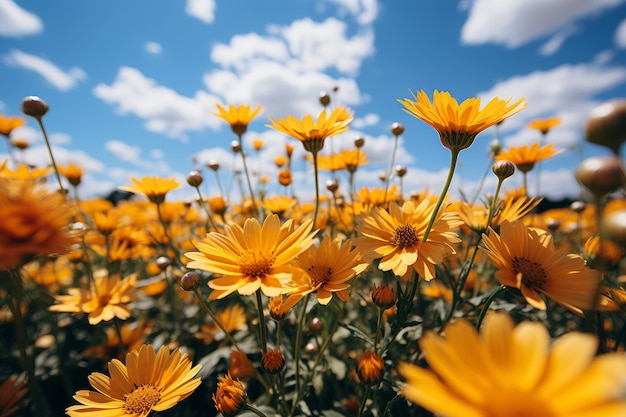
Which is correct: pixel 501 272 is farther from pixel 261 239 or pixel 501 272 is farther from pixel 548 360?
pixel 261 239

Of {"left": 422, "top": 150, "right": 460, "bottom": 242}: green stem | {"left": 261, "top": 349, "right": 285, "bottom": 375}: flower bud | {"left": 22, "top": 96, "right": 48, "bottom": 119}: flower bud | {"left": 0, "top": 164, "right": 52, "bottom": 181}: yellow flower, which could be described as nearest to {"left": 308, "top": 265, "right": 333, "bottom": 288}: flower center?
{"left": 261, "top": 349, "right": 285, "bottom": 375}: flower bud

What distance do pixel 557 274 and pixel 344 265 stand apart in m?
0.70

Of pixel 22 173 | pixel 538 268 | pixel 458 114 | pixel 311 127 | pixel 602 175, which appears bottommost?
pixel 538 268

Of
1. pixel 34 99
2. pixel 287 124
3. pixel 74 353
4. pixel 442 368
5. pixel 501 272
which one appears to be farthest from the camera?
pixel 74 353

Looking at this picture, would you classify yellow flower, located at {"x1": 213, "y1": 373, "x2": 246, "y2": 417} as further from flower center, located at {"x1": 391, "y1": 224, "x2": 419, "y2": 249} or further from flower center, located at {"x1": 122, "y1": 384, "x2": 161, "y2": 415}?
flower center, located at {"x1": 391, "y1": 224, "x2": 419, "y2": 249}

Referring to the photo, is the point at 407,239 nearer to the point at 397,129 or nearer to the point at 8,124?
the point at 397,129

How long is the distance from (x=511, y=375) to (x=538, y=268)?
613mm

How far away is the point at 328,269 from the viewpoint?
1.20 metres

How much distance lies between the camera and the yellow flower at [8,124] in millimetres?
2580

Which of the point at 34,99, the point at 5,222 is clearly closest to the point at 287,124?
the point at 5,222

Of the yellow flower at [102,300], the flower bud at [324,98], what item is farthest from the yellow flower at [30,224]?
the flower bud at [324,98]

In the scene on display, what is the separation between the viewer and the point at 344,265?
119 cm

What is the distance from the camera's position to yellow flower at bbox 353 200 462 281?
105 cm

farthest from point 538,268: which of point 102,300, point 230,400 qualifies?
point 102,300
